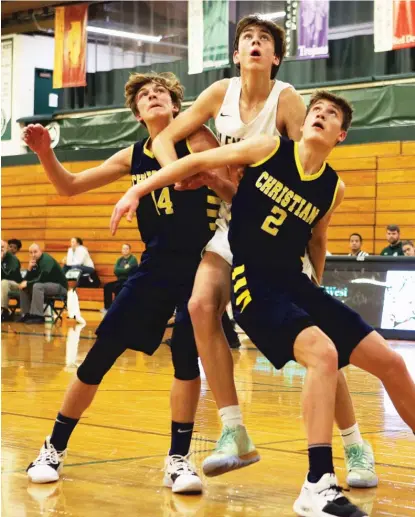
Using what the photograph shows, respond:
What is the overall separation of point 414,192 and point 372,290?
4202 mm

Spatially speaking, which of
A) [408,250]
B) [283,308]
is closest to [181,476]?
[283,308]

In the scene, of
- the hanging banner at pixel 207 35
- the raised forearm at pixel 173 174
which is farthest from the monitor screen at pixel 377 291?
Answer: the raised forearm at pixel 173 174

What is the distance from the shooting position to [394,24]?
1420 cm

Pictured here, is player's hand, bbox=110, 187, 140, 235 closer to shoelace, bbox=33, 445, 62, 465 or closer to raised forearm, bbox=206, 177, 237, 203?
raised forearm, bbox=206, 177, 237, 203

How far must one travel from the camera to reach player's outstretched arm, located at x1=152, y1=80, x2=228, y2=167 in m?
3.99

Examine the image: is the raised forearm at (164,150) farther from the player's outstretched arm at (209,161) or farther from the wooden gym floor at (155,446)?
the wooden gym floor at (155,446)

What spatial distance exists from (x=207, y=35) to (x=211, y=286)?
13220mm

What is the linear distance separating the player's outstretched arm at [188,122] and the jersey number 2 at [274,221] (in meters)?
0.62

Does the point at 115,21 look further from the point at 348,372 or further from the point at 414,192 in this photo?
the point at 348,372

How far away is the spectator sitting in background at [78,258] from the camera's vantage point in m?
18.9

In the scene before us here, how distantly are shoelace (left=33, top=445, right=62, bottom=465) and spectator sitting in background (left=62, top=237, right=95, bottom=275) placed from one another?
49.4 feet

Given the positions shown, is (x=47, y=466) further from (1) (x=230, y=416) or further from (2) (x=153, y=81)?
(2) (x=153, y=81)

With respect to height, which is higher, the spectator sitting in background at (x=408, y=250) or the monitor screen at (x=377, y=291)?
the spectator sitting in background at (x=408, y=250)

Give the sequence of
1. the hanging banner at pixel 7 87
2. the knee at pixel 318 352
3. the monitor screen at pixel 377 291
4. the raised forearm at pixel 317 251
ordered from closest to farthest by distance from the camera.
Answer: the knee at pixel 318 352 → the raised forearm at pixel 317 251 → the monitor screen at pixel 377 291 → the hanging banner at pixel 7 87
